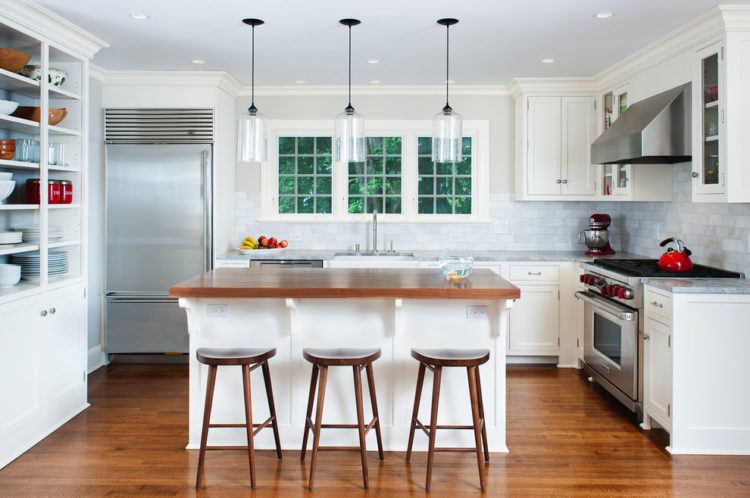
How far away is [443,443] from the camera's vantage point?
12.2 ft

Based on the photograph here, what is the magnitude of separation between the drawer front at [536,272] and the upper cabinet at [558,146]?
726mm

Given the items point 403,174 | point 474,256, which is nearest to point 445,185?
point 403,174

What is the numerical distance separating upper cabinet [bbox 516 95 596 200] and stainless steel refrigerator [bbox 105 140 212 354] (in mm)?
2900

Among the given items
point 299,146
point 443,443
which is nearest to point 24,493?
point 443,443

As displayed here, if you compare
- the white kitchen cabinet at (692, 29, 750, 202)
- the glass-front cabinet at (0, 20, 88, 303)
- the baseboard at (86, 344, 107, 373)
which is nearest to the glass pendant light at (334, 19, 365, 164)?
the glass-front cabinet at (0, 20, 88, 303)

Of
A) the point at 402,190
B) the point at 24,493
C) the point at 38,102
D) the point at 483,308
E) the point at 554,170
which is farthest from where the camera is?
the point at 402,190

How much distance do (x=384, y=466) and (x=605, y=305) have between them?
6.95 ft

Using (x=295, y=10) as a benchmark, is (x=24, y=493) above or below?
below

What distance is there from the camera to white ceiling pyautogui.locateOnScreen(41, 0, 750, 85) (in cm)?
387

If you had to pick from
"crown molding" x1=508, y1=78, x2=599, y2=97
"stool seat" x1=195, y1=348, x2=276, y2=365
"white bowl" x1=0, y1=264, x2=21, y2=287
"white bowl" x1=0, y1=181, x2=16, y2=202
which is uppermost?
"crown molding" x1=508, y1=78, x2=599, y2=97

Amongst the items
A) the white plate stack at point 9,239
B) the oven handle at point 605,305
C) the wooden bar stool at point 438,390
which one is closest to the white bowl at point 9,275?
the white plate stack at point 9,239

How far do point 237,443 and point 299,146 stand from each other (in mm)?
3418

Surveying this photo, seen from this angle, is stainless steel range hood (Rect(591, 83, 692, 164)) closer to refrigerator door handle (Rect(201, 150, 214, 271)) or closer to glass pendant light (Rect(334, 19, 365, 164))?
glass pendant light (Rect(334, 19, 365, 164))

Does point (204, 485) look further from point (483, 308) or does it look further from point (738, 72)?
point (738, 72)
